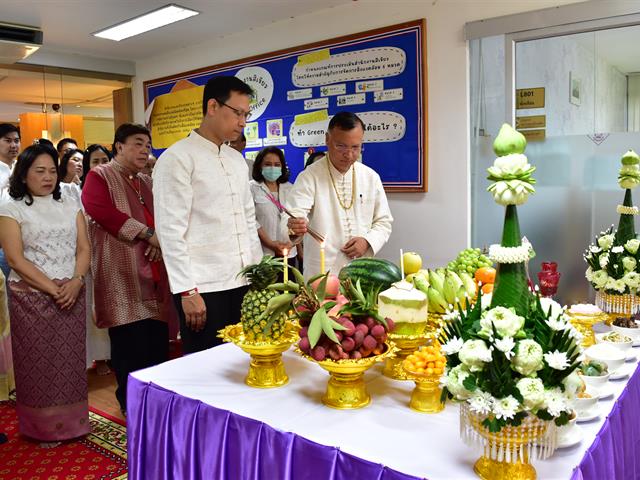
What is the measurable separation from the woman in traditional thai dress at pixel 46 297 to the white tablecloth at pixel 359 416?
148 cm

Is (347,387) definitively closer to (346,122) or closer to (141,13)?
(346,122)

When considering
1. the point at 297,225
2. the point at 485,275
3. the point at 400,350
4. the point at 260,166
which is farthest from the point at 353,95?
the point at 400,350

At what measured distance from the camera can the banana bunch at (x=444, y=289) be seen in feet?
5.70

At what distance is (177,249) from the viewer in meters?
2.14

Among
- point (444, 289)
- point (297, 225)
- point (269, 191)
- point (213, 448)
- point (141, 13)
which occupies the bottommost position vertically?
point (213, 448)

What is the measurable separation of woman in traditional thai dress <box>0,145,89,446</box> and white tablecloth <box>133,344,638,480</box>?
58.2 inches

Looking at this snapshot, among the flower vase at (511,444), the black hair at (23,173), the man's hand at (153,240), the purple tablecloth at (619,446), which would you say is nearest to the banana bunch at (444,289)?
the purple tablecloth at (619,446)

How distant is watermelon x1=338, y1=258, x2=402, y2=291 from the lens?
1807mm

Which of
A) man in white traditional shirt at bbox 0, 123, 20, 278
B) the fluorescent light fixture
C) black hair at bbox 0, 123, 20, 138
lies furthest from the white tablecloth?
the fluorescent light fixture

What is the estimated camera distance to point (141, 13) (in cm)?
443

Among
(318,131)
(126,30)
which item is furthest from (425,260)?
(126,30)

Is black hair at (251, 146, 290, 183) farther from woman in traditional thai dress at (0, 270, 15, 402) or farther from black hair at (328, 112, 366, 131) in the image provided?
woman in traditional thai dress at (0, 270, 15, 402)

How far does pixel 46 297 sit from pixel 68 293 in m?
0.10

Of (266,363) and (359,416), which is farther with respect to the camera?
(266,363)
